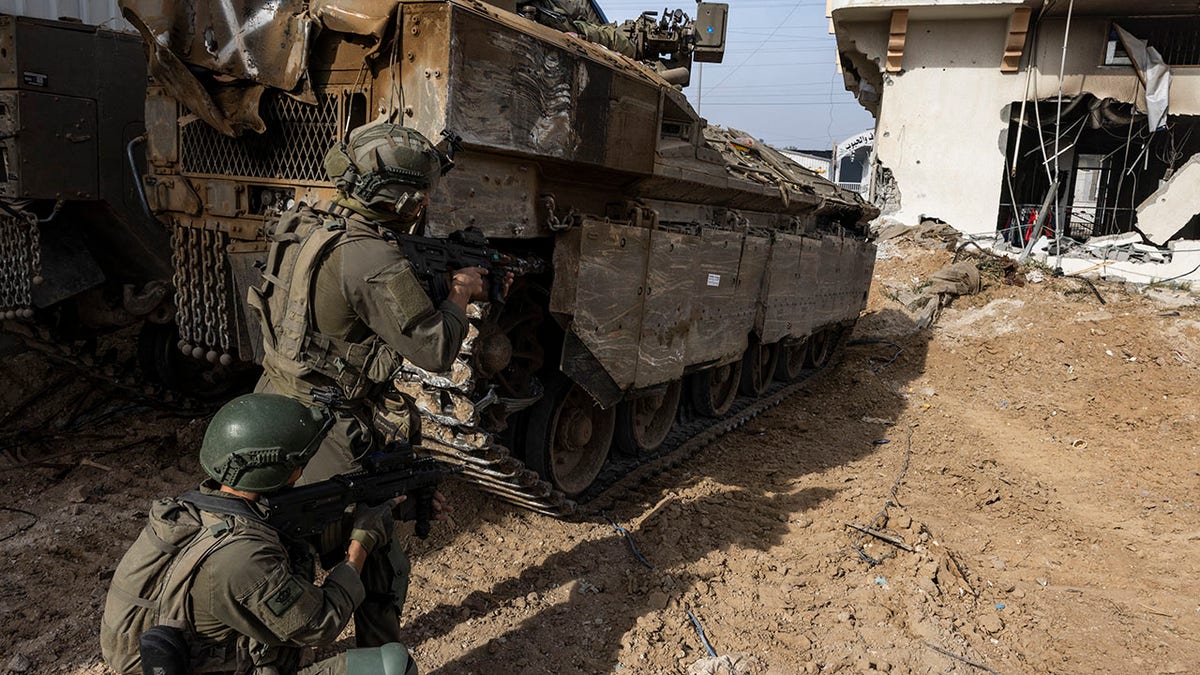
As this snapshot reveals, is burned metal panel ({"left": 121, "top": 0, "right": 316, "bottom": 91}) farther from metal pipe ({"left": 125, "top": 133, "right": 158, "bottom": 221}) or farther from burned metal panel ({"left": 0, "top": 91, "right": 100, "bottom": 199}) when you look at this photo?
burned metal panel ({"left": 0, "top": 91, "right": 100, "bottom": 199})

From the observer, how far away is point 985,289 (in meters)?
12.7

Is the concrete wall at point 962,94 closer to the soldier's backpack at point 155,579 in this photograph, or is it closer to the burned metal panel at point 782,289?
the burned metal panel at point 782,289

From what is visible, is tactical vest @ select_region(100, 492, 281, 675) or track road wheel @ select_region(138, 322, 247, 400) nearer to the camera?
tactical vest @ select_region(100, 492, 281, 675)

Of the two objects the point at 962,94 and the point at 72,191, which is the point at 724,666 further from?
the point at 962,94

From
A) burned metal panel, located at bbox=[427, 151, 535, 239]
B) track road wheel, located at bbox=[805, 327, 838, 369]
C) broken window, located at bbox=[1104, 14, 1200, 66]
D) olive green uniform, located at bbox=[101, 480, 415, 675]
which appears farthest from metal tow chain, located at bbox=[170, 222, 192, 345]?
broken window, located at bbox=[1104, 14, 1200, 66]

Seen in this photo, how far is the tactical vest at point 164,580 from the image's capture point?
2049 mm

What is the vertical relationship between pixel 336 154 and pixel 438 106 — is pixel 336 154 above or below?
below

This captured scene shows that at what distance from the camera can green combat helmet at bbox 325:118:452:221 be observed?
107 inches

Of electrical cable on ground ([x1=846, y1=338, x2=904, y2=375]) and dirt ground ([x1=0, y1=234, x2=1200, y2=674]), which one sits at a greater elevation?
electrical cable on ground ([x1=846, y1=338, x2=904, y2=375])

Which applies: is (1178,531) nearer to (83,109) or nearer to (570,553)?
(570,553)

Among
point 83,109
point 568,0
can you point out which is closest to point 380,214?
point 83,109

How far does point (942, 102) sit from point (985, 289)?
364cm

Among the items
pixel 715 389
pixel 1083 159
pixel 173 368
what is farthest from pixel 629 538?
pixel 1083 159

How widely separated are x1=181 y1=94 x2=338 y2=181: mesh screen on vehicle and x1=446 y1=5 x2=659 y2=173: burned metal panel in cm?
63
